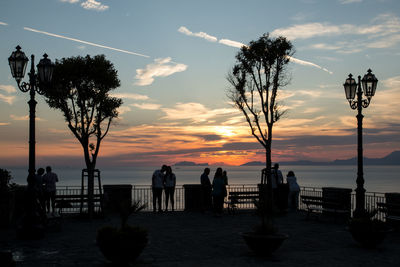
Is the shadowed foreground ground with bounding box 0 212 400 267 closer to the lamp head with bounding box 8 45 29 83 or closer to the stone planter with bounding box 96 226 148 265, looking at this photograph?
the stone planter with bounding box 96 226 148 265

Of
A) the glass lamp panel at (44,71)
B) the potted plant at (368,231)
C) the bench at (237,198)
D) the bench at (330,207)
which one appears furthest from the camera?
the bench at (237,198)

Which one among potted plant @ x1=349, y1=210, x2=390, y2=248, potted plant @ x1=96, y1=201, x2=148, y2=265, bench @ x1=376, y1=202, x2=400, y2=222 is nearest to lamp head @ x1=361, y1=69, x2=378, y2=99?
bench @ x1=376, y1=202, x2=400, y2=222

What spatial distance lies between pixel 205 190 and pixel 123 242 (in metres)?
12.3

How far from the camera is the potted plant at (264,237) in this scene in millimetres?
10273

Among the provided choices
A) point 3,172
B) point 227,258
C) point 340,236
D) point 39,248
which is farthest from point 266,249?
point 3,172

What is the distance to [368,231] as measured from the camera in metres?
11.5

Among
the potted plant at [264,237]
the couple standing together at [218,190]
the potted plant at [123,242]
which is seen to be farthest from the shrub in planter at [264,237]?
the couple standing together at [218,190]

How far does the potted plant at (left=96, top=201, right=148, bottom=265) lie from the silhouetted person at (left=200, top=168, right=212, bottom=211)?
11.5m

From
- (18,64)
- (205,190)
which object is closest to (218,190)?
(205,190)

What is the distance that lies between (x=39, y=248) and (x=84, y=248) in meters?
1.16

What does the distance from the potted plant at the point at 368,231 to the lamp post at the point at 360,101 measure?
3.26 metres

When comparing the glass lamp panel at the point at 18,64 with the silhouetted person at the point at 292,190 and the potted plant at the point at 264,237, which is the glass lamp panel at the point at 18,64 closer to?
the potted plant at the point at 264,237

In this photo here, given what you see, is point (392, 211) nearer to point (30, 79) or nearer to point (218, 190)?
point (218, 190)

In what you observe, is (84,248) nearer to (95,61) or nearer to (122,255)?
(122,255)
